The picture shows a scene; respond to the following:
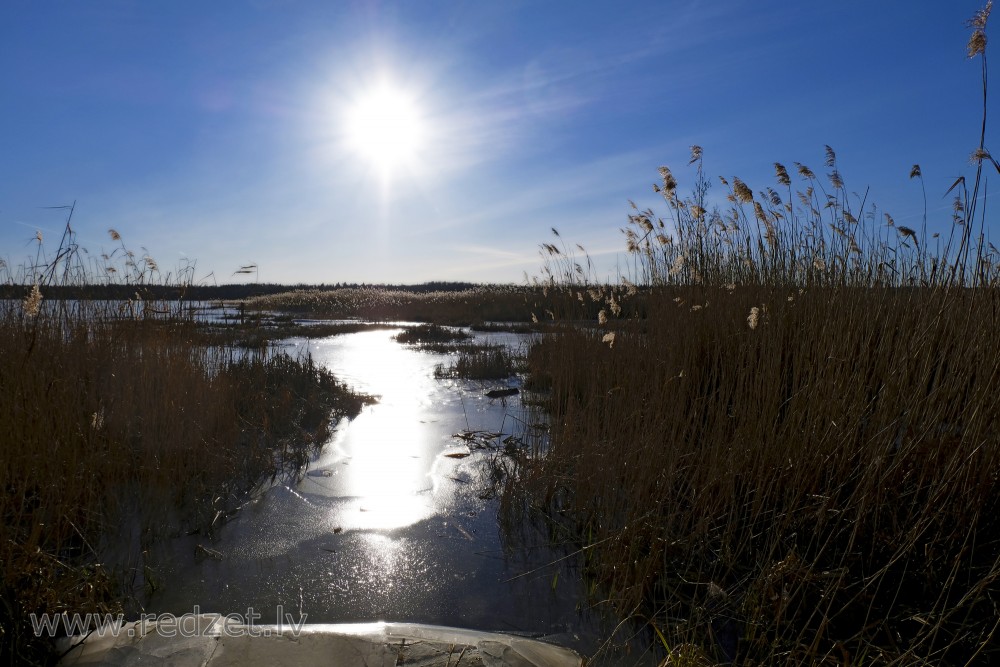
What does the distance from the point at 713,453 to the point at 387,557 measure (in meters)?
1.56

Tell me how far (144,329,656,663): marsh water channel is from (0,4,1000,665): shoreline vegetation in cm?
16

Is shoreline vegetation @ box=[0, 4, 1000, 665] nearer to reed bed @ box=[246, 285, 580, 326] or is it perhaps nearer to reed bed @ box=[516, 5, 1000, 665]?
reed bed @ box=[516, 5, 1000, 665]

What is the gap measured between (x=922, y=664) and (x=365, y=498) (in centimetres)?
269

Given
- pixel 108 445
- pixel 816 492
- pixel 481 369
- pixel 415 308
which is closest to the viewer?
pixel 816 492

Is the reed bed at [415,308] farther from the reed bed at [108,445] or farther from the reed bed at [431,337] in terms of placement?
the reed bed at [108,445]

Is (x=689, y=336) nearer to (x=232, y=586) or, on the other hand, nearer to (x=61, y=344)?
(x=232, y=586)

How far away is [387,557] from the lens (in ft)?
8.88

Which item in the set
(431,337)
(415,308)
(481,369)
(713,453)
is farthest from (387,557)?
(415,308)

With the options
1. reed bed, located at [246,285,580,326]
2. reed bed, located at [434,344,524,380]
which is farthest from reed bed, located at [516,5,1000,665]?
reed bed, located at [246,285,580,326]

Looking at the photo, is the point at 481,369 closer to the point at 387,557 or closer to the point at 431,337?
the point at 387,557

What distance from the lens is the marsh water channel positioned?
225cm

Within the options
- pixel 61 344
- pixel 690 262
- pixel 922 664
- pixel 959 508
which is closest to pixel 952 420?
pixel 959 508

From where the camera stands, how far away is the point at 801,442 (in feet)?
7.94

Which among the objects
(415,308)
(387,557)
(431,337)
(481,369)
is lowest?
(387,557)
